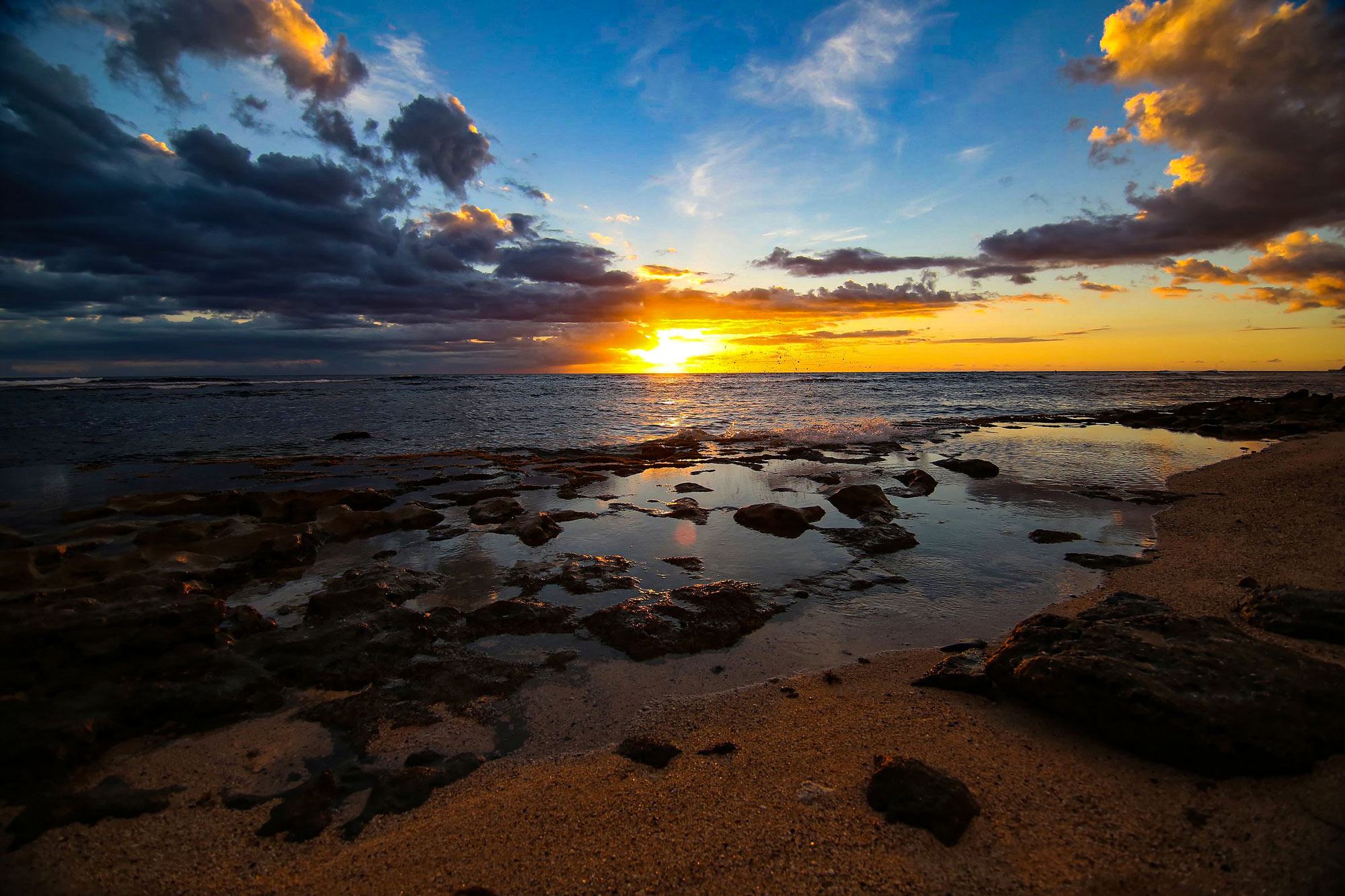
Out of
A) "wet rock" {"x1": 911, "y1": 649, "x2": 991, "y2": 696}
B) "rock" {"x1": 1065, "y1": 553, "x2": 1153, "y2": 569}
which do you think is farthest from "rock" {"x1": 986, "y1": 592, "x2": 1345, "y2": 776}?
"rock" {"x1": 1065, "y1": 553, "x2": 1153, "y2": 569}

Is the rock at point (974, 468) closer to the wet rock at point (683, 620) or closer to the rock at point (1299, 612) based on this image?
the rock at point (1299, 612)

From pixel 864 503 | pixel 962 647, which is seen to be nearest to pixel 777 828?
pixel 962 647

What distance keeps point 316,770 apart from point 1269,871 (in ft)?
20.5

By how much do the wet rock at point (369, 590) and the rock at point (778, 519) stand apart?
5933mm

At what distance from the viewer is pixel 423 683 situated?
561 cm

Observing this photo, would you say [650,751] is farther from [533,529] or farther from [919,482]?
[919,482]

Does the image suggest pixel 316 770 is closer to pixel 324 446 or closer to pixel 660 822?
pixel 660 822

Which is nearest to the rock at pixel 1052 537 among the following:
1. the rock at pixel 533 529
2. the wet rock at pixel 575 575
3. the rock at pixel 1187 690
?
the rock at pixel 1187 690

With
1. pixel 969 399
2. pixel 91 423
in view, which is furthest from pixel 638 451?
pixel 969 399

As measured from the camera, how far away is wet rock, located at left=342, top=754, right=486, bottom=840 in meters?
3.87

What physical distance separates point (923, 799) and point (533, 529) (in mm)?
8361

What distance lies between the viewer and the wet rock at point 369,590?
723 cm

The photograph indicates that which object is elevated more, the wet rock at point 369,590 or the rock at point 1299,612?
the rock at point 1299,612

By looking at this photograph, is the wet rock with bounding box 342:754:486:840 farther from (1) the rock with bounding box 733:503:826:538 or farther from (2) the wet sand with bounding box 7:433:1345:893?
(1) the rock with bounding box 733:503:826:538
